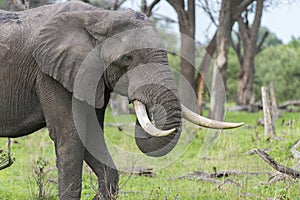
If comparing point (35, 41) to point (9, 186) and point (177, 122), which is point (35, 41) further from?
point (9, 186)

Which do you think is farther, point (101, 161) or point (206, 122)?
point (101, 161)

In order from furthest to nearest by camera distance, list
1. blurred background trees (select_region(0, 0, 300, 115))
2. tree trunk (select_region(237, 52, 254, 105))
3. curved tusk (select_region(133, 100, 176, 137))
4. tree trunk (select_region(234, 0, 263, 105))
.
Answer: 1. tree trunk (select_region(237, 52, 254, 105))
2. tree trunk (select_region(234, 0, 263, 105))
3. blurred background trees (select_region(0, 0, 300, 115))
4. curved tusk (select_region(133, 100, 176, 137))

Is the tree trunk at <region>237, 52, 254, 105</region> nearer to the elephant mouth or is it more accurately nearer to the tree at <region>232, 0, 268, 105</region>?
the tree at <region>232, 0, 268, 105</region>

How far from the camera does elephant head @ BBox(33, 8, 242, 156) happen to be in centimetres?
524

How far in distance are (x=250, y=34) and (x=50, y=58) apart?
19265mm

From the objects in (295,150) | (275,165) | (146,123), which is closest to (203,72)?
(295,150)

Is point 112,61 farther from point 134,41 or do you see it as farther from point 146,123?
point 146,123

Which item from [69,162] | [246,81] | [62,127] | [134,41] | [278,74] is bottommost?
[278,74]

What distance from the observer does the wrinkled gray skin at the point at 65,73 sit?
536 cm

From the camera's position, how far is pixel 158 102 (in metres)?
5.15

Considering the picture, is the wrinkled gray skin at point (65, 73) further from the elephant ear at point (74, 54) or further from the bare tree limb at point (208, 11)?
the bare tree limb at point (208, 11)

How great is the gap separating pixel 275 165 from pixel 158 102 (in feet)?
5.70

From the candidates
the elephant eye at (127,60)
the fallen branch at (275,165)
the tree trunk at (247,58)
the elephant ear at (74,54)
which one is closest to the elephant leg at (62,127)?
the elephant ear at (74,54)

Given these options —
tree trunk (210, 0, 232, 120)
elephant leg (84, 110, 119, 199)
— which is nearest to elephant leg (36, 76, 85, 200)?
elephant leg (84, 110, 119, 199)
